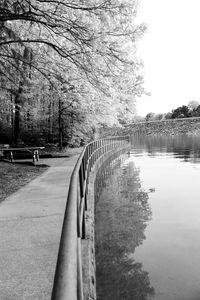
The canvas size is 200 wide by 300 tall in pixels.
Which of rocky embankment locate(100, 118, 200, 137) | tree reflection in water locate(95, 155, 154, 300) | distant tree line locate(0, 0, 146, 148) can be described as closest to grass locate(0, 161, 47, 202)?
tree reflection in water locate(95, 155, 154, 300)

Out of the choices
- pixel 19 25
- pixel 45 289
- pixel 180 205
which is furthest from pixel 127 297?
pixel 19 25

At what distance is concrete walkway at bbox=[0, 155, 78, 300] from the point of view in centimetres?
398

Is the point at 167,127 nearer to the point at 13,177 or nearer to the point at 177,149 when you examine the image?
the point at 177,149

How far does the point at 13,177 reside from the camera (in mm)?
12719

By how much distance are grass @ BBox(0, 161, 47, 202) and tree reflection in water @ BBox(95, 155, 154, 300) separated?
2.59m

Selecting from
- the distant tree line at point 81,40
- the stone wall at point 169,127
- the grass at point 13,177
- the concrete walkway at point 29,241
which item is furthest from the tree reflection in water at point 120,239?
the stone wall at point 169,127

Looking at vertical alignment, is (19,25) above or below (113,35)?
above

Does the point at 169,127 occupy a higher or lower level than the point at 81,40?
higher

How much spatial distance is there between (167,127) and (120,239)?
117134mm

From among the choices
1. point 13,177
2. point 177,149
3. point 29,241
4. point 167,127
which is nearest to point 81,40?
point 13,177

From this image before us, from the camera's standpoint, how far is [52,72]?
16.4 meters

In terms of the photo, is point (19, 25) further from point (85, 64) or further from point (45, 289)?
point (45, 289)

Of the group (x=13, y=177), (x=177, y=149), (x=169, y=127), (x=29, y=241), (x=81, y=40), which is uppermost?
(x=169, y=127)

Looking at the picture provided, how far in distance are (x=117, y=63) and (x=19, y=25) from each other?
663 centimetres
